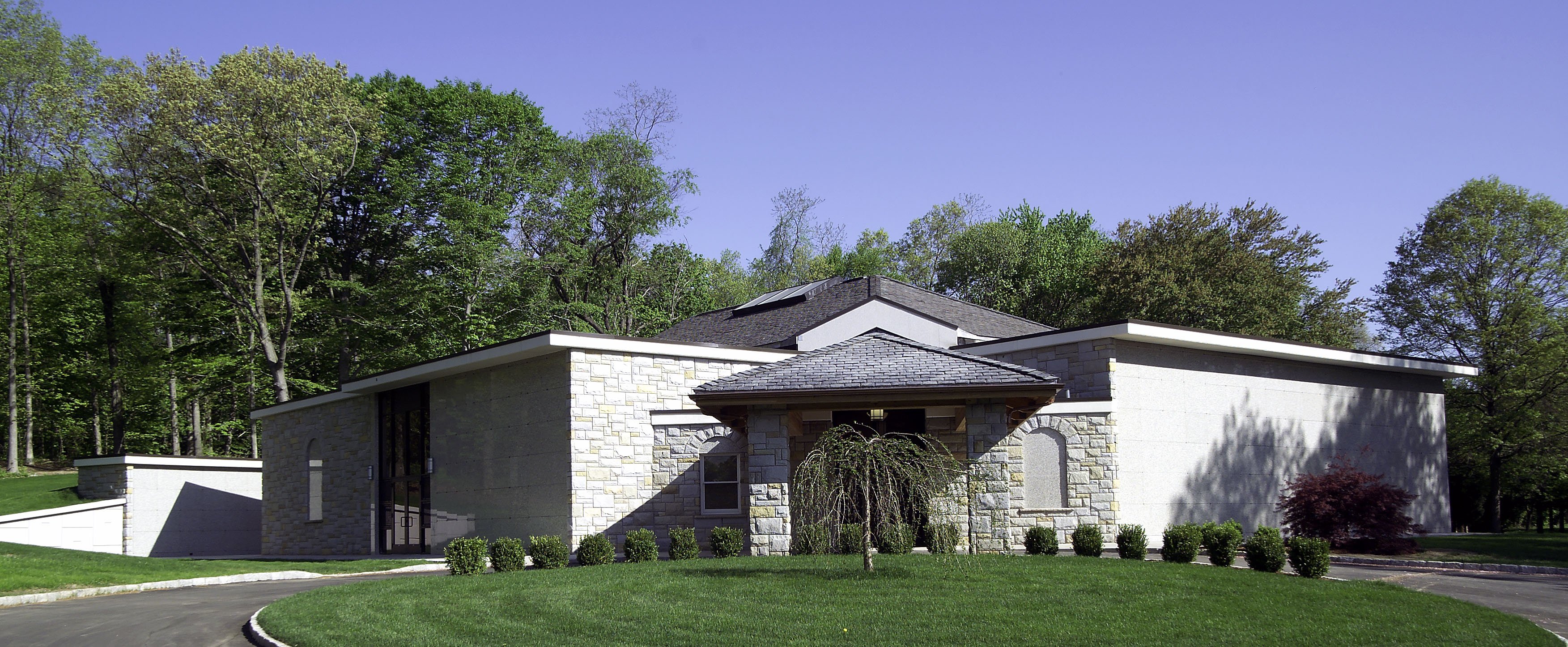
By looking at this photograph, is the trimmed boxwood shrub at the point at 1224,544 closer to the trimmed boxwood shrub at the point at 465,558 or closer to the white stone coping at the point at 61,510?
the trimmed boxwood shrub at the point at 465,558

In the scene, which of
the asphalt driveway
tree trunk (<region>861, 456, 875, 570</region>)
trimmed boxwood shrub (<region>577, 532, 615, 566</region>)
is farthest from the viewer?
trimmed boxwood shrub (<region>577, 532, 615, 566</region>)

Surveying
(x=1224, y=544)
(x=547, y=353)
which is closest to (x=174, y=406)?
(x=547, y=353)

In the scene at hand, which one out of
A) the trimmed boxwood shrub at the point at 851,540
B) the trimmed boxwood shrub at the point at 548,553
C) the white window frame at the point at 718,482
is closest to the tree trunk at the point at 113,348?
the white window frame at the point at 718,482

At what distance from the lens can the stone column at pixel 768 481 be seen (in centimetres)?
1683

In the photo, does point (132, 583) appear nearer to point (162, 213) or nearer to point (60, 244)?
point (162, 213)

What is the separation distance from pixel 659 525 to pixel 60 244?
28521mm

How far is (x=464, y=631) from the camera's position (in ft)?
34.2

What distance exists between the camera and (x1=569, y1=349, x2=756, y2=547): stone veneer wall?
65.9 ft

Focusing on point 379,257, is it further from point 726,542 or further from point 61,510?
point 726,542

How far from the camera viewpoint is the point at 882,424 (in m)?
19.6

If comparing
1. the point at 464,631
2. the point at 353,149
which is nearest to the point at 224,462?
the point at 353,149

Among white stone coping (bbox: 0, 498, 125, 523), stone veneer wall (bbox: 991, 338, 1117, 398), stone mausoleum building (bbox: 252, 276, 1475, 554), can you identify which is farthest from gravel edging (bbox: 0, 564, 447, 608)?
stone veneer wall (bbox: 991, 338, 1117, 398)

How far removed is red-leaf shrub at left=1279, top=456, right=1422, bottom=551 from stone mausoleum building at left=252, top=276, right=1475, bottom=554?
8.90 ft

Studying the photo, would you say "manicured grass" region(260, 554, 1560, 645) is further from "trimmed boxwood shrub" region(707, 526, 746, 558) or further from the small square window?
the small square window
